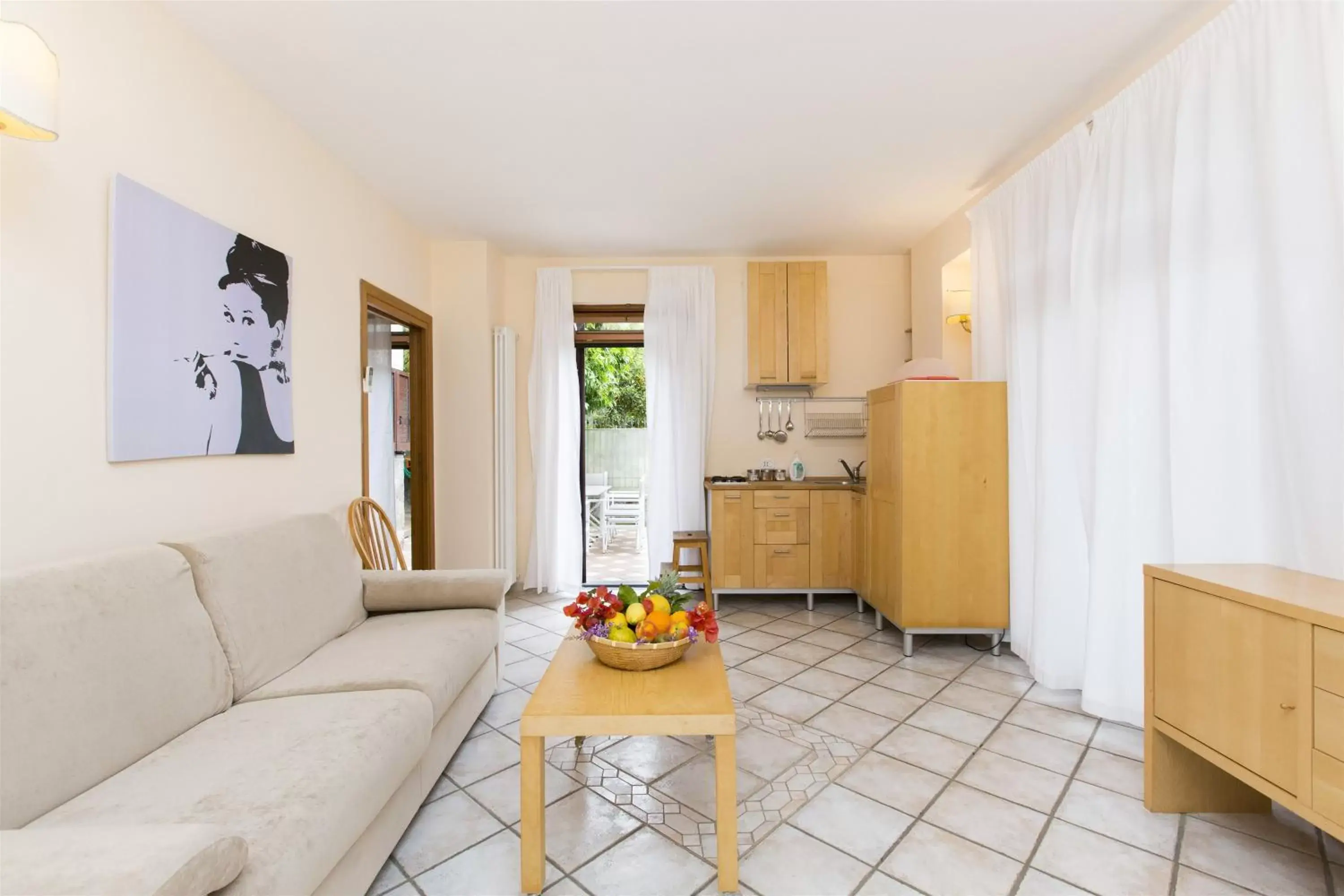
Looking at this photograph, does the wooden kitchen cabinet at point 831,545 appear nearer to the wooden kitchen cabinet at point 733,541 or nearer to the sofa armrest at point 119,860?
the wooden kitchen cabinet at point 733,541

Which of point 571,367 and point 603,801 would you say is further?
point 571,367

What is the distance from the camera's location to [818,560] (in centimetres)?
427

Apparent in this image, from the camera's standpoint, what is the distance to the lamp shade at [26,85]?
4.25 ft

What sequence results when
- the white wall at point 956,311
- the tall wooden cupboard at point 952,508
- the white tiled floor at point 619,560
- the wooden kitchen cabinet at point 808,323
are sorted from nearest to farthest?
the tall wooden cupboard at point 952,508 < the white wall at point 956,311 < the wooden kitchen cabinet at point 808,323 < the white tiled floor at point 619,560

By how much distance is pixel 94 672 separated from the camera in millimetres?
1375

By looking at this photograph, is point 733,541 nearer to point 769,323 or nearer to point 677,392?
point 677,392

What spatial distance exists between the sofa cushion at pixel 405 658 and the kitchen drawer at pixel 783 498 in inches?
87.0

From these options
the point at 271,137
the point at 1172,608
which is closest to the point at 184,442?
the point at 271,137

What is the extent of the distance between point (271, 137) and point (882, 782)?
3671mm

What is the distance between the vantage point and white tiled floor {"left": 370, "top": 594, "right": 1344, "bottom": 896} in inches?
64.7

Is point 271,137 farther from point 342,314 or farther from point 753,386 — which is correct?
point 753,386

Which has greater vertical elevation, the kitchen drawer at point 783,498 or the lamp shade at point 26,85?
the lamp shade at point 26,85

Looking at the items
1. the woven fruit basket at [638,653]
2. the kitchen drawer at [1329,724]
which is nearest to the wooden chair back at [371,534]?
the woven fruit basket at [638,653]

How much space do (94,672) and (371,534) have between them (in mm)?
1872
